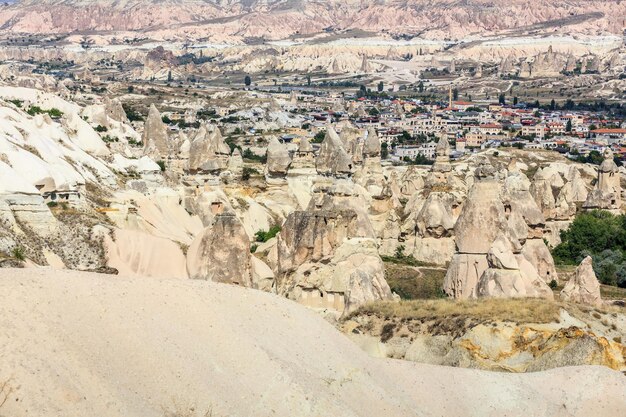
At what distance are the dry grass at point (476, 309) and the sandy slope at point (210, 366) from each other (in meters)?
2.28

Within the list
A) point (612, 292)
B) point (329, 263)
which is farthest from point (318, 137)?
point (329, 263)

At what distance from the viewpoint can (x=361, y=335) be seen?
16641mm

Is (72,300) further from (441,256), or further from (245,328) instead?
(441,256)

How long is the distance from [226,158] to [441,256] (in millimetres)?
15034

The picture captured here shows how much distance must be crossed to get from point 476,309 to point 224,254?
4.47 meters

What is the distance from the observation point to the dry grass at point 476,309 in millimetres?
16156

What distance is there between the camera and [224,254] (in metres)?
18.5

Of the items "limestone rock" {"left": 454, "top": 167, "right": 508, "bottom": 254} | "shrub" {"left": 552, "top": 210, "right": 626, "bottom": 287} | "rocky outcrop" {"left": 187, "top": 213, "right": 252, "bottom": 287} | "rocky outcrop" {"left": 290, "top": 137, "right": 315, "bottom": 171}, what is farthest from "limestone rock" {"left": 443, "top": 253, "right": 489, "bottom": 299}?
"rocky outcrop" {"left": 290, "top": 137, "right": 315, "bottom": 171}

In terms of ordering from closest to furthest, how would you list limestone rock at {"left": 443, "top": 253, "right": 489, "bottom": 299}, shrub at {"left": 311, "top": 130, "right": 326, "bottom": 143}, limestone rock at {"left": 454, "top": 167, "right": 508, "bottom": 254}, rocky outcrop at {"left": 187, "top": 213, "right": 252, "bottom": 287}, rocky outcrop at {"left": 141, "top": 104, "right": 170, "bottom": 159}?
rocky outcrop at {"left": 187, "top": 213, "right": 252, "bottom": 287}
limestone rock at {"left": 443, "top": 253, "right": 489, "bottom": 299}
limestone rock at {"left": 454, "top": 167, "right": 508, "bottom": 254}
rocky outcrop at {"left": 141, "top": 104, "right": 170, "bottom": 159}
shrub at {"left": 311, "top": 130, "right": 326, "bottom": 143}

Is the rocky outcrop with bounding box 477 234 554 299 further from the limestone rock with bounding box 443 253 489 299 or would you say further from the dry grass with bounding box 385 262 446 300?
the dry grass with bounding box 385 262 446 300

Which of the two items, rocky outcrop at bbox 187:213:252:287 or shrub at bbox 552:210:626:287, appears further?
shrub at bbox 552:210:626:287

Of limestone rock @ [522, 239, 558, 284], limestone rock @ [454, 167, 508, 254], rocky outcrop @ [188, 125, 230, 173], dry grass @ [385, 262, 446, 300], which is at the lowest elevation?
dry grass @ [385, 262, 446, 300]

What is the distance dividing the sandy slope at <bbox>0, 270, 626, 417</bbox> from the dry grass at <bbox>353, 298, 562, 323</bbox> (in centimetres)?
228

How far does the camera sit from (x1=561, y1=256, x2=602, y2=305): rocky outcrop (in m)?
20.5
